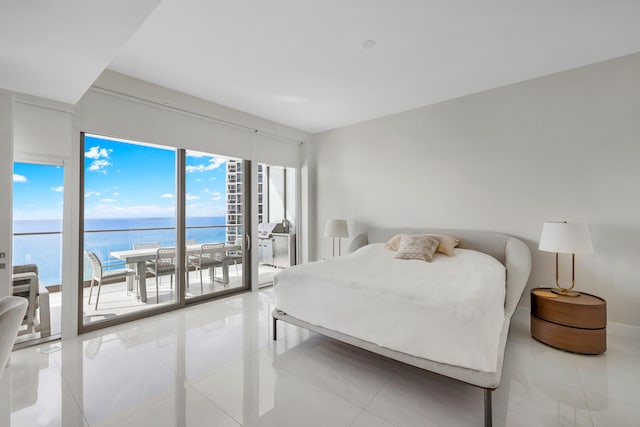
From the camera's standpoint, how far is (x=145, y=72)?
117 inches

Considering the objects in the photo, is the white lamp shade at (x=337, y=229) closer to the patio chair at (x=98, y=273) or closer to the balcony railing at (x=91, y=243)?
the balcony railing at (x=91, y=243)

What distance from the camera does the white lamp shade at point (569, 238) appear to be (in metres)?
2.44

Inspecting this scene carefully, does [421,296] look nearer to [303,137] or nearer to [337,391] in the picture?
[337,391]

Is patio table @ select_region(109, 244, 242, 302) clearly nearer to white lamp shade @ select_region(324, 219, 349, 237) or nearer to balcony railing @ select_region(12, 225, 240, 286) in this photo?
balcony railing @ select_region(12, 225, 240, 286)

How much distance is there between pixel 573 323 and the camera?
7.83 ft

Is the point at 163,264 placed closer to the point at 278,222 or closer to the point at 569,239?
the point at 278,222

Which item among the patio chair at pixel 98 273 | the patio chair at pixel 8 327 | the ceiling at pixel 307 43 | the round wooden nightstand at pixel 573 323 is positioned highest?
the ceiling at pixel 307 43

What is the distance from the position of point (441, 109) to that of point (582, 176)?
175 centimetres

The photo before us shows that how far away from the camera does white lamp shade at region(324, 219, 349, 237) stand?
442 cm

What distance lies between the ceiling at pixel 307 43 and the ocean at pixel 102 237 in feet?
4.34

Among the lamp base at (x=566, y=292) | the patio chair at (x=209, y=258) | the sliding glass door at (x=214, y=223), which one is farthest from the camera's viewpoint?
the patio chair at (x=209, y=258)

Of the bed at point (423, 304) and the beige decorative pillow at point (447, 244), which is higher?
the beige decorative pillow at point (447, 244)

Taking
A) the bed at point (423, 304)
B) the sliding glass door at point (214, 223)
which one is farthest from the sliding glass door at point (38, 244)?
the bed at point (423, 304)

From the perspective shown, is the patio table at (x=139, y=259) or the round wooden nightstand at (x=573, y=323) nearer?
the round wooden nightstand at (x=573, y=323)
